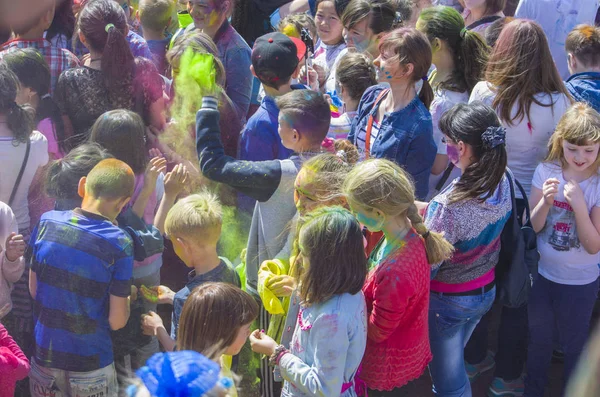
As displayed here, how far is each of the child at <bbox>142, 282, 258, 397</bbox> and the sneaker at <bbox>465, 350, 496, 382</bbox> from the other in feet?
6.35

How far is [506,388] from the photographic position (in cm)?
377

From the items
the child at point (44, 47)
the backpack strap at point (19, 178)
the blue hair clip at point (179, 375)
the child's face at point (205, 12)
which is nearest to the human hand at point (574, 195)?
the blue hair clip at point (179, 375)

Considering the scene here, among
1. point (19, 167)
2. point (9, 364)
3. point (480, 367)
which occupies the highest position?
point (19, 167)

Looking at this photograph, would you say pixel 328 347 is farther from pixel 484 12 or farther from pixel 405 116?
pixel 484 12

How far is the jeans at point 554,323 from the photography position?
3459 millimetres

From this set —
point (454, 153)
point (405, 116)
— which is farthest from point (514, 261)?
point (405, 116)

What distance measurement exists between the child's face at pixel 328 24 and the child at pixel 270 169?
2.22 metres

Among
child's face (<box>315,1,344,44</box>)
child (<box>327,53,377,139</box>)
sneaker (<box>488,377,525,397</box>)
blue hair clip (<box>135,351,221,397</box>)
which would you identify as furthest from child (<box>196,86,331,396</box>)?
child's face (<box>315,1,344,44</box>)

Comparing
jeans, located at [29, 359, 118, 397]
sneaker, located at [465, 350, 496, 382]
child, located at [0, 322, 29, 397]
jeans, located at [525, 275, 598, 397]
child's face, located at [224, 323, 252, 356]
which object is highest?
child's face, located at [224, 323, 252, 356]

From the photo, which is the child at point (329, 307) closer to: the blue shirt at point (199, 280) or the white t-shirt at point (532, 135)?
the blue shirt at point (199, 280)

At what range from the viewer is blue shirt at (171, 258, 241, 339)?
2818mm

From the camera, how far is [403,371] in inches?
108

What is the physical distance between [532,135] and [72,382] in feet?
8.41

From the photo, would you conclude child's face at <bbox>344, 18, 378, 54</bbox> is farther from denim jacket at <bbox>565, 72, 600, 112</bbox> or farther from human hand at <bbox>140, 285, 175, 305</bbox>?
human hand at <bbox>140, 285, 175, 305</bbox>
